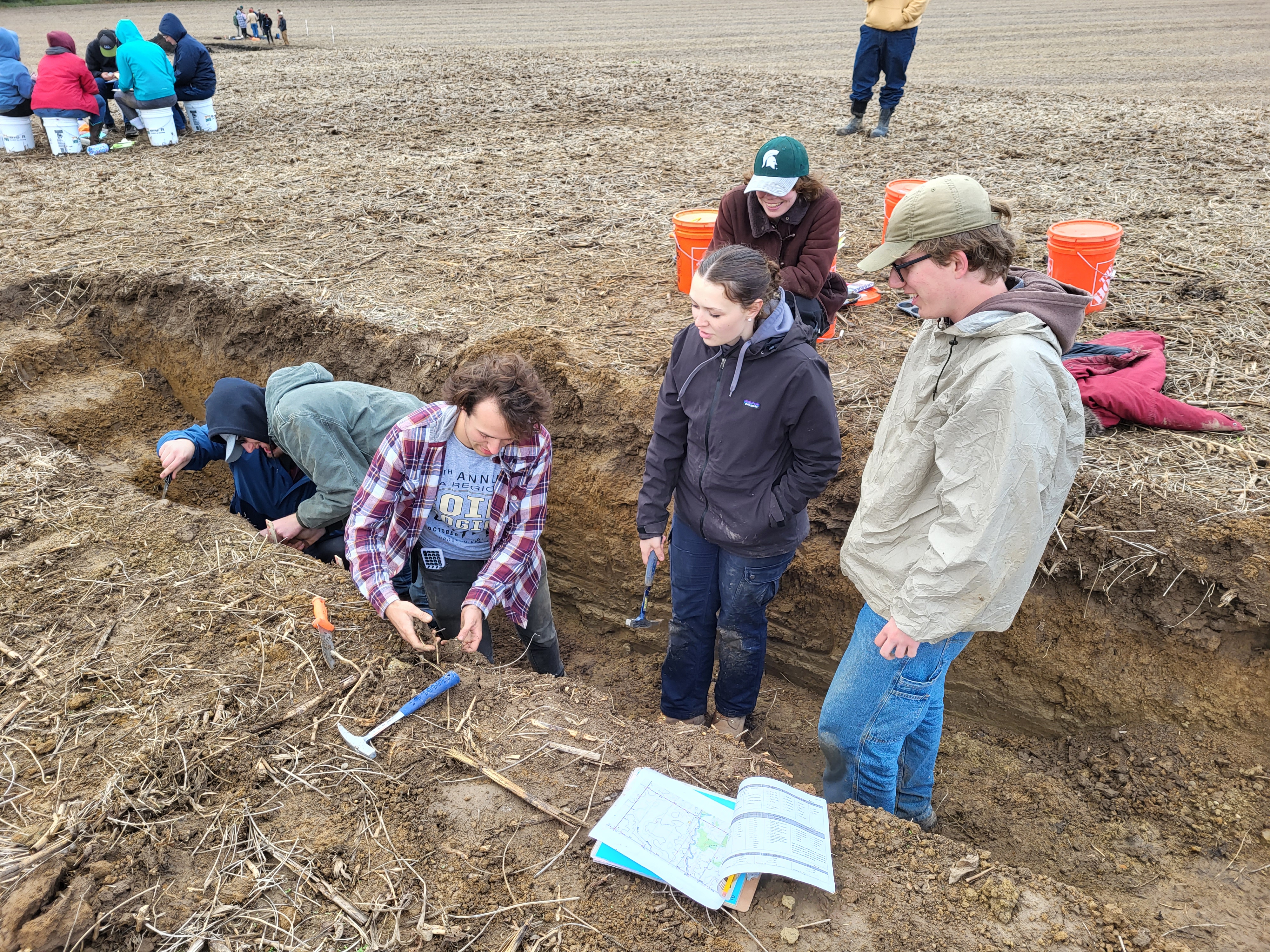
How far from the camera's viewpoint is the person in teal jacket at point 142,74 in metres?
9.76

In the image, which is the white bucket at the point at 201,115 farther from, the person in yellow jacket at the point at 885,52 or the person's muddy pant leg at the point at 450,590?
the person's muddy pant leg at the point at 450,590

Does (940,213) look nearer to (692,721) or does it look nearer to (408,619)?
(408,619)

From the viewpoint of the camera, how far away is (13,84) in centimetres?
985

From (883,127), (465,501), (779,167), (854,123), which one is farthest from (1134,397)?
(854,123)

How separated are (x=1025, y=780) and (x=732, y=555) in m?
1.85

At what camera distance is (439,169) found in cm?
839

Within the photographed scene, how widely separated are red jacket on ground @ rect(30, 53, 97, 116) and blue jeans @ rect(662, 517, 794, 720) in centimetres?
1058

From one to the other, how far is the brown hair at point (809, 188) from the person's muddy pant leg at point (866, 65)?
541cm

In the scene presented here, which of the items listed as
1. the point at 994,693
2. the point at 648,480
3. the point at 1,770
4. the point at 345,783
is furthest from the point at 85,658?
the point at 994,693

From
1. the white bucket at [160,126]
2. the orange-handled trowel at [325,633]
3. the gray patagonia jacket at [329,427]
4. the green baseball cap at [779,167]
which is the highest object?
the green baseball cap at [779,167]

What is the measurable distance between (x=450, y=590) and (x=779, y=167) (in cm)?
248

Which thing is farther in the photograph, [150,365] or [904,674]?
[150,365]

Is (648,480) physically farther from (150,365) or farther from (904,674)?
(150,365)

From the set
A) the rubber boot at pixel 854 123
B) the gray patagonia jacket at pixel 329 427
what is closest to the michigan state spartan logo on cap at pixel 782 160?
the gray patagonia jacket at pixel 329 427
